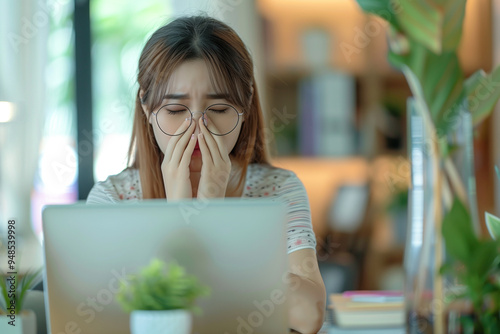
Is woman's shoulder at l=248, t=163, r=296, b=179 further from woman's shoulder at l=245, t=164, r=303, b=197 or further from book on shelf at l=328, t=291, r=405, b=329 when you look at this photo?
book on shelf at l=328, t=291, r=405, b=329

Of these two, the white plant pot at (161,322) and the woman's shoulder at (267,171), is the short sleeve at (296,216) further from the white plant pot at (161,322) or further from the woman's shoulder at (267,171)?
the white plant pot at (161,322)

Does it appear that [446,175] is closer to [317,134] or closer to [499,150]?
[317,134]

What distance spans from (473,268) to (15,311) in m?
0.76

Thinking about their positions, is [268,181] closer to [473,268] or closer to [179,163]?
[179,163]

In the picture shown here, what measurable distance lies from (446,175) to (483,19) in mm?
2086

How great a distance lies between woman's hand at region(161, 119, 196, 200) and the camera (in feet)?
4.79

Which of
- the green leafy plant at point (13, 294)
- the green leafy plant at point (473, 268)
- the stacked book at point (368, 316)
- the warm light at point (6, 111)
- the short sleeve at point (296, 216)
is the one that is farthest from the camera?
the warm light at point (6, 111)

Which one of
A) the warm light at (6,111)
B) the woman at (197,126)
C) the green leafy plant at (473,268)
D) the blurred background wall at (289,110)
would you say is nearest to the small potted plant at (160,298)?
the green leafy plant at (473,268)

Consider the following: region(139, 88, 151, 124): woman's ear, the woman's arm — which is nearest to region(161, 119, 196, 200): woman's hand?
region(139, 88, 151, 124): woman's ear

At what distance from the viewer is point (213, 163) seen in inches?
59.0

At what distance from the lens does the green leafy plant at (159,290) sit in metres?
0.85

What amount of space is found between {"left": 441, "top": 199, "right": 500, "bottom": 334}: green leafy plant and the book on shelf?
6.8 inches

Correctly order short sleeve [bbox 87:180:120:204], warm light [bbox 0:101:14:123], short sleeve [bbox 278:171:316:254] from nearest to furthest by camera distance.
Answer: short sleeve [bbox 278:171:316:254]
short sleeve [bbox 87:180:120:204]
warm light [bbox 0:101:14:123]

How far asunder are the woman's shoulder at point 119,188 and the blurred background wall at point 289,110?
874 millimetres
